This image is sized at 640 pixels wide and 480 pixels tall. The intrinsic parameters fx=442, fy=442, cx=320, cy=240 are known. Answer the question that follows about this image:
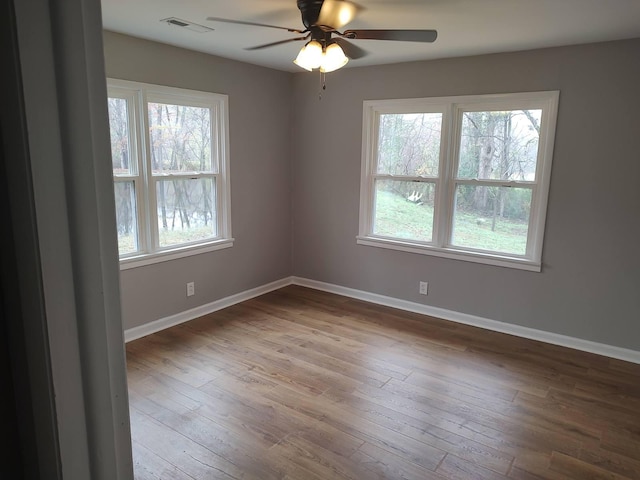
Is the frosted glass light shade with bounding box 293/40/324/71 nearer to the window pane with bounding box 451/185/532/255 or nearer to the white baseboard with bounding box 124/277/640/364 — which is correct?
the window pane with bounding box 451/185/532/255

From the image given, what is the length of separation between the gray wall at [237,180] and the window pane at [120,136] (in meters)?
0.24

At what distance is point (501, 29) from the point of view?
311 cm

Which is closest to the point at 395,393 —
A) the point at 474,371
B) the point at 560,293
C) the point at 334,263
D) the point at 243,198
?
the point at 474,371

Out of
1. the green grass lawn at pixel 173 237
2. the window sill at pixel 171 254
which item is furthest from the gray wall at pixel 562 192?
the green grass lawn at pixel 173 237

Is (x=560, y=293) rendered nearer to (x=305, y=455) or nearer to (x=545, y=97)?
(x=545, y=97)

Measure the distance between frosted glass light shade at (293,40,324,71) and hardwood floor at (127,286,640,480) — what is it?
2166 mm

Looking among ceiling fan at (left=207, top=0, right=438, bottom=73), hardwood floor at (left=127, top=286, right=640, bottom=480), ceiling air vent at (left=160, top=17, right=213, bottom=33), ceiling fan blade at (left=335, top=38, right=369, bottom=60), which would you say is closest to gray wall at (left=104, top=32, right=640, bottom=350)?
hardwood floor at (left=127, top=286, right=640, bottom=480)

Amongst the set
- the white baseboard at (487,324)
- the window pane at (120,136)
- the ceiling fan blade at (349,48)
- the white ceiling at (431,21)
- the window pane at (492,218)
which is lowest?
the white baseboard at (487,324)

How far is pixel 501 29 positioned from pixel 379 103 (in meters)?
1.55

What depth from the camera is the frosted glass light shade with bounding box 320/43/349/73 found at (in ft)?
8.69

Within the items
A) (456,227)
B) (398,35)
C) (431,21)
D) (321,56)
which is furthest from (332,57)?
(456,227)

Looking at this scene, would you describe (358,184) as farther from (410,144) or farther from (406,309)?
(406,309)

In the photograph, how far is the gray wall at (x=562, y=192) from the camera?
3.44m

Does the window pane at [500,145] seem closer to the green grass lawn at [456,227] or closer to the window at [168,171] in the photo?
the green grass lawn at [456,227]
